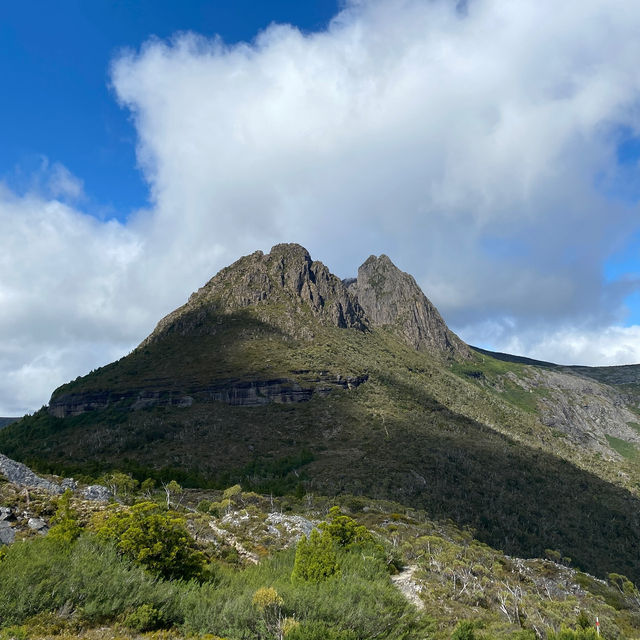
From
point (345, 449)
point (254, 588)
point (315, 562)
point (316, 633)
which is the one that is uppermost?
point (345, 449)

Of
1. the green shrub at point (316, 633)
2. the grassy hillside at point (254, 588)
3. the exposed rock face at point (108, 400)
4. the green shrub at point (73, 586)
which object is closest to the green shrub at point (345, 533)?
the grassy hillside at point (254, 588)

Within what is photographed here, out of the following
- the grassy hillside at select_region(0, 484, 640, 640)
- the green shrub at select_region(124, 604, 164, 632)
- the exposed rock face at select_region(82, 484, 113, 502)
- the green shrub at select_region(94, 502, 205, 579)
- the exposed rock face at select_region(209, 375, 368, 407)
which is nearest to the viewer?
the grassy hillside at select_region(0, 484, 640, 640)

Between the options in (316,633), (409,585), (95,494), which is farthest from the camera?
(95,494)

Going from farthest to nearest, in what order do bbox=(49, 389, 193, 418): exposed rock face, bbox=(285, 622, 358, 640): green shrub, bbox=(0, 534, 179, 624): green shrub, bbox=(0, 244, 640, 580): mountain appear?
1. bbox=(49, 389, 193, 418): exposed rock face
2. bbox=(0, 244, 640, 580): mountain
3. bbox=(0, 534, 179, 624): green shrub
4. bbox=(285, 622, 358, 640): green shrub

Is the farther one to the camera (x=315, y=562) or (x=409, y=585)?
(x=409, y=585)

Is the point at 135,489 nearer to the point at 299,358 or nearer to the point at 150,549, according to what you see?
the point at 150,549

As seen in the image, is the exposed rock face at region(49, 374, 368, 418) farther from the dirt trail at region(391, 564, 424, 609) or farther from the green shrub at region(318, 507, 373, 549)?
the dirt trail at region(391, 564, 424, 609)

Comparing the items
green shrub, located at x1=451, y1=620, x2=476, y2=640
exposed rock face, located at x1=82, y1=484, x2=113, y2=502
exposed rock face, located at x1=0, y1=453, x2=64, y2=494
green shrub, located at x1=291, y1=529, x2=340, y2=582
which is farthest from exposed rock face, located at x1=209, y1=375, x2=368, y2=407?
green shrub, located at x1=451, y1=620, x2=476, y2=640

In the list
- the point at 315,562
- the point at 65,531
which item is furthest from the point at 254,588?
the point at 65,531

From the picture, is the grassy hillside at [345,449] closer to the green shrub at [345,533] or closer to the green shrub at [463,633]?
the green shrub at [345,533]

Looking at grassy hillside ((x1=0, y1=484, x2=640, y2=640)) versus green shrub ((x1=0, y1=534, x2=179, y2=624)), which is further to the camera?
grassy hillside ((x1=0, y1=484, x2=640, y2=640))

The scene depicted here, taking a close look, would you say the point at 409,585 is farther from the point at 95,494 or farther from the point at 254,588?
the point at 95,494

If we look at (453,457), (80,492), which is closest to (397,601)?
(80,492)

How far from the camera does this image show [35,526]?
32.8 metres
